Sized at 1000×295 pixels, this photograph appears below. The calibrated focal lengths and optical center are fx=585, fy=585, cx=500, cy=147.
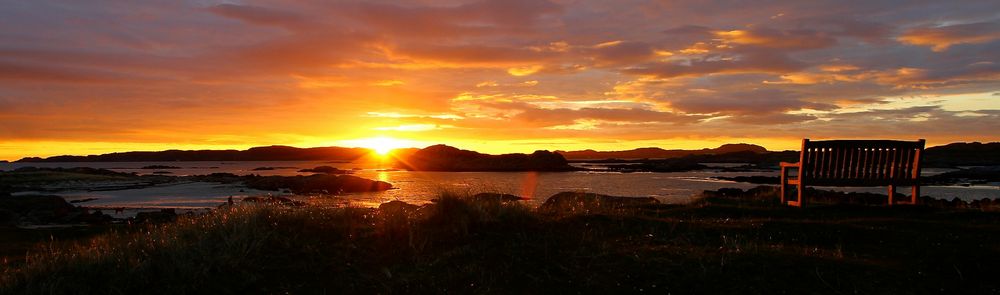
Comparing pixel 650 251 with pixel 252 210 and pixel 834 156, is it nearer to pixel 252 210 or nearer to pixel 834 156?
pixel 252 210

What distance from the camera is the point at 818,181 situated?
11.6 meters

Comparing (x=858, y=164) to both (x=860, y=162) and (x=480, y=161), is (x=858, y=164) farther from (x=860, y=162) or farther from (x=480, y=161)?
(x=480, y=161)

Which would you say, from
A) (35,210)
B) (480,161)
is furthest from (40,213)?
(480,161)

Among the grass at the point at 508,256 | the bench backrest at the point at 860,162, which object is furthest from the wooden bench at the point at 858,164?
the grass at the point at 508,256

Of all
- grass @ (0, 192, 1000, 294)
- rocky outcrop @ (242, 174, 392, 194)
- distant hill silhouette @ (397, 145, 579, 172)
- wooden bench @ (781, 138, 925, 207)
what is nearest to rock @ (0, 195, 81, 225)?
rocky outcrop @ (242, 174, 392, 194)

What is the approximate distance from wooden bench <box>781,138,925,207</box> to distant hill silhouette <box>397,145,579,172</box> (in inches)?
4091

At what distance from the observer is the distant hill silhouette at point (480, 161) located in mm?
118369

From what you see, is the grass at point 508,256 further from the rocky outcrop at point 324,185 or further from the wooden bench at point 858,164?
the rocky outcrop at point 324,185

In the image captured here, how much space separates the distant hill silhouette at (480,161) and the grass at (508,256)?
108 m

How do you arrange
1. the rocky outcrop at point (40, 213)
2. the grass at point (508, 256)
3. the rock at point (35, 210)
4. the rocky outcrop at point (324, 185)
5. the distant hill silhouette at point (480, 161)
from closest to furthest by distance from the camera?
the grass at point (508, 256)
the rocky outcrop at point (40, 213)
the rock at point (35, 210)
the rocky outcrop at point (324, 185)
the distant hill silhouette at point (480, 161)

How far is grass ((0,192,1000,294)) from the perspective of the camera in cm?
602

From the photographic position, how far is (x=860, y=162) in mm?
11734

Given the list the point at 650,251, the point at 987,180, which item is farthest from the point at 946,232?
the point at 987,180

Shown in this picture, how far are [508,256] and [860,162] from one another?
340 inches
